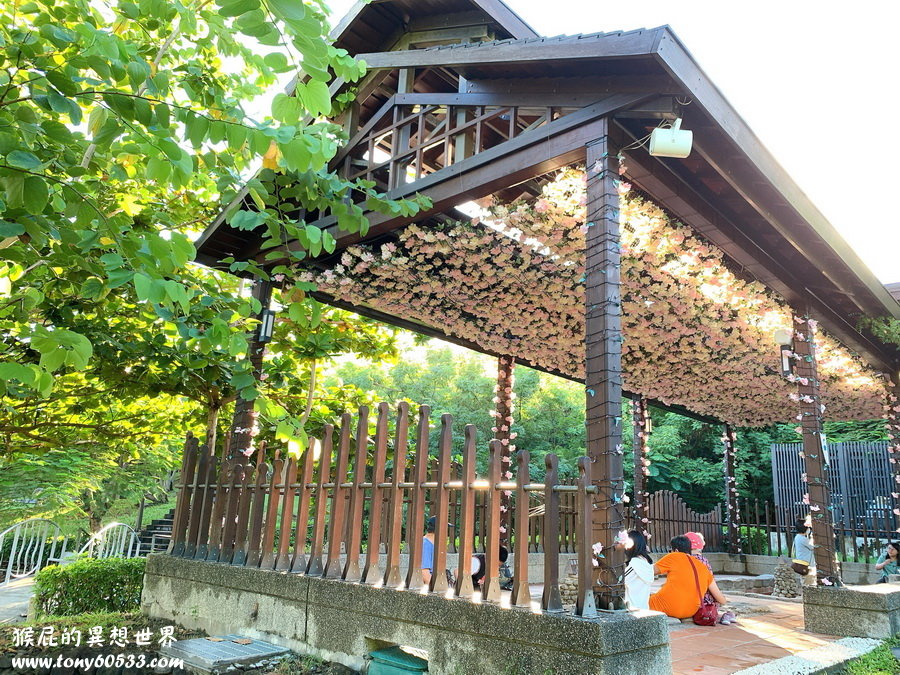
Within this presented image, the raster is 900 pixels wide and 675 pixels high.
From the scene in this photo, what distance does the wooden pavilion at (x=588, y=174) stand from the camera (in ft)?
14.2

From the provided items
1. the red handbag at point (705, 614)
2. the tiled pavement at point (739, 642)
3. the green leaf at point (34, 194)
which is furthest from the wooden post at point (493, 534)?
the red handbag at point (705, 614)

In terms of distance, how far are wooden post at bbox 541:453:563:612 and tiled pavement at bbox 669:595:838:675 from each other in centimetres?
147

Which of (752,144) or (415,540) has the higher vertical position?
(752,144)

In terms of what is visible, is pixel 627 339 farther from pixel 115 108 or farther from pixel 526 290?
pixel 115 108

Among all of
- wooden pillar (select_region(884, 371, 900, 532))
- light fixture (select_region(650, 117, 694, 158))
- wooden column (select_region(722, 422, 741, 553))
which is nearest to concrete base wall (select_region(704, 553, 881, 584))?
wooden column (select_region(722, 422, 741, 553))

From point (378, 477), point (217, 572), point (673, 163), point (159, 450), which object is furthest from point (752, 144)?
point (159, 450)

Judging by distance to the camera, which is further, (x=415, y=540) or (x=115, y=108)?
(x=415, y=540)

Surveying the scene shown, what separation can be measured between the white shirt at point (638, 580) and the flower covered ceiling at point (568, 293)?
2.58 metres

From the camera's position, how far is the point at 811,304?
736 centimetres

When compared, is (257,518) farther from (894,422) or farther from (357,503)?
(894,422)

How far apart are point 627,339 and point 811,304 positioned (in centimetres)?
240

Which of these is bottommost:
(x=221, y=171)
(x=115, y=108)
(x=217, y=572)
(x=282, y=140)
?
(x=217, y=572)

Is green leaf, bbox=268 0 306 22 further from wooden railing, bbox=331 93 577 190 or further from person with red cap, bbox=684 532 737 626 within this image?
person with red cap, bbox=684 532 737 626

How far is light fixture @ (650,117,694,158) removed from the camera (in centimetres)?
427
